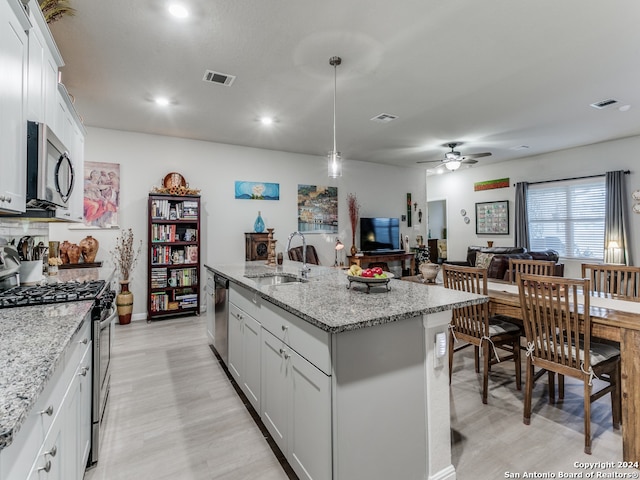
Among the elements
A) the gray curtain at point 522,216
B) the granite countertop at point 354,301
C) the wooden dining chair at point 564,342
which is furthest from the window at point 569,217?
the granite countertop at point 354,301

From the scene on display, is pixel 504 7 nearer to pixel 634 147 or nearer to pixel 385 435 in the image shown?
pixel 385 435

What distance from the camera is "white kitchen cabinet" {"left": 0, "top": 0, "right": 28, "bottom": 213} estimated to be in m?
1.26

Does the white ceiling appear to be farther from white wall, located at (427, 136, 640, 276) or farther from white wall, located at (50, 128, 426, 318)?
white wall, located at (427, 136, 640, 276)

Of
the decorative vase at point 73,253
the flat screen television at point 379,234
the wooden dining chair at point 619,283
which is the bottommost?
the wooden dining chair at point 619,283

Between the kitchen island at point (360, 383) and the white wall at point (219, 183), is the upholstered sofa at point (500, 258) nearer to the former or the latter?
the white wall at point (219, 183)

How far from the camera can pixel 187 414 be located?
7.84 ft

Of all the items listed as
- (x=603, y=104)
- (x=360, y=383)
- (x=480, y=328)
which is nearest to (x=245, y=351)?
(x=360, y=383)

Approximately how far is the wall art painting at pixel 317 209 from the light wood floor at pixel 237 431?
365 cm

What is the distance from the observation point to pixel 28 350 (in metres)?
1.08

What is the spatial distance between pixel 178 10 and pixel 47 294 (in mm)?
2003

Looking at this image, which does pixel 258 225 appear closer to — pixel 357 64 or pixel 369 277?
pixel 357 64

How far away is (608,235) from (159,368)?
7.06 metres

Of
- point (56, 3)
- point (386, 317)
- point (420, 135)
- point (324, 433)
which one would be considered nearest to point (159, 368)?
point (324, 433)

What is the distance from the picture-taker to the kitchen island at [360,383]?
142 cm
